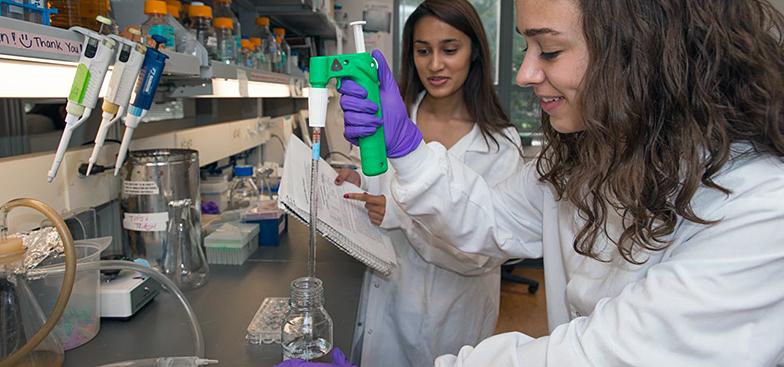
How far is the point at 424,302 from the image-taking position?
67.4 inches

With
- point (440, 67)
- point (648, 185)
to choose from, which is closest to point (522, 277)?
point (440, 67)

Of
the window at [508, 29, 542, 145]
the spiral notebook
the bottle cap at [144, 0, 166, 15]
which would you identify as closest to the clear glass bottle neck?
the spiral notebook

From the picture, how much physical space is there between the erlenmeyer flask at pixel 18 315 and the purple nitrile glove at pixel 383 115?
61cm

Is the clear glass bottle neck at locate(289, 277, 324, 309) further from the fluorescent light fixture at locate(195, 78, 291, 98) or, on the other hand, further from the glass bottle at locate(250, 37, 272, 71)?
the glass bottle at locate(250, 37, 272, 71)

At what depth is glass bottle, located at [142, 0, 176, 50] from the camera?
44.2 inches

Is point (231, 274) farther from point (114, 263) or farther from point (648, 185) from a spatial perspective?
point (648, 185)

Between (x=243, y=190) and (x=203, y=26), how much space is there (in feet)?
2.24

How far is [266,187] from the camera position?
2260 millimetres

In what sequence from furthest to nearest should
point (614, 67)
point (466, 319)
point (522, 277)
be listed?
point (522, 277) < point (466, 319) < point (614, 67)

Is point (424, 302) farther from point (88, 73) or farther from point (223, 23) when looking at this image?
point (88, 73)

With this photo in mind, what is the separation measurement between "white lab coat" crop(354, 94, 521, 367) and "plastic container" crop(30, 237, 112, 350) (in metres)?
0.80

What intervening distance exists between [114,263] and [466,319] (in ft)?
3.58

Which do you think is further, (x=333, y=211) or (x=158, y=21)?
(x=333, y=211)

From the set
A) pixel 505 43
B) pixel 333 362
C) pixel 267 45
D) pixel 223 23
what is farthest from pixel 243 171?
pixel 505 43
